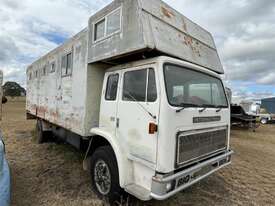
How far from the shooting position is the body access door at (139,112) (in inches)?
108

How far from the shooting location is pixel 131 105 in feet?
10.3

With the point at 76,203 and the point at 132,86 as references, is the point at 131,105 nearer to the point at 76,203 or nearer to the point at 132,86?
the point at 132,86

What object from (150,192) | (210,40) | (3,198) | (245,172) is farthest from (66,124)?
(245,172)

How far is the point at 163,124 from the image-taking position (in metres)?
2.63

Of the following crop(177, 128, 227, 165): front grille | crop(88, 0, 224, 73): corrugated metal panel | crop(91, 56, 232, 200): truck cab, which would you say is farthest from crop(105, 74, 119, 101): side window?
crop(177, 128, 227, 165): front grille

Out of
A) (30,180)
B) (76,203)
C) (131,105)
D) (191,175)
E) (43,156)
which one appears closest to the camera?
(191,175)

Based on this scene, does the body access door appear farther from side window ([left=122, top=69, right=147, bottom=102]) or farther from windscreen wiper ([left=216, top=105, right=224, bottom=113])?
windscreen wiper ([left=216, top=105, right=224, bottom=113])

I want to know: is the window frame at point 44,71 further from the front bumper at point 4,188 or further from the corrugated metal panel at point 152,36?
the front bumper at point 4,188

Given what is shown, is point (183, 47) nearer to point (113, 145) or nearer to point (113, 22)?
point (113, 22)

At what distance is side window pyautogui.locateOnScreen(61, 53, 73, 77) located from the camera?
4.74m

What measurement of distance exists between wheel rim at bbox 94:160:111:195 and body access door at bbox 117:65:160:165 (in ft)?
2.15

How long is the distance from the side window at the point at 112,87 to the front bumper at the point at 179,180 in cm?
157

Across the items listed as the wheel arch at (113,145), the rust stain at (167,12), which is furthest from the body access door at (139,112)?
the rust stain at (167,12)

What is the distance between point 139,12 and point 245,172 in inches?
190
